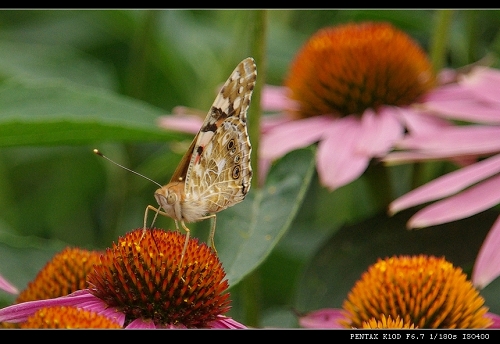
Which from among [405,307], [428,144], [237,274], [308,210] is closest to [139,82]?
[308,210]

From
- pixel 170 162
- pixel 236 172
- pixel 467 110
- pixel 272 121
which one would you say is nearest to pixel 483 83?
pixel 467 110

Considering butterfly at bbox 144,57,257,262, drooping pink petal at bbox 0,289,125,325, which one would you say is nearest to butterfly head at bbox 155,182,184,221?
butterfly at bbox 144,57,257,262

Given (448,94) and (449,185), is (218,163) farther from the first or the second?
(448,94)

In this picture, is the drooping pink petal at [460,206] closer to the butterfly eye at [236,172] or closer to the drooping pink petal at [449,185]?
the drooping pink petal at [449,185]

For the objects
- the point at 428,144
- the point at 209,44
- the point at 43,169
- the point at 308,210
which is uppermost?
the point at 209,44

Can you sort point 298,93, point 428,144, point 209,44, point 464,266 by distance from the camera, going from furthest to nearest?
point 209,44 < point 298,93 < point 428,144 < point 464,266

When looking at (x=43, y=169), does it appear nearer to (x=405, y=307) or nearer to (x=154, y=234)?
(x=154, y=234)

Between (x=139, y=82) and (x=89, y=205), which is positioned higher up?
(x=139, y=82)
